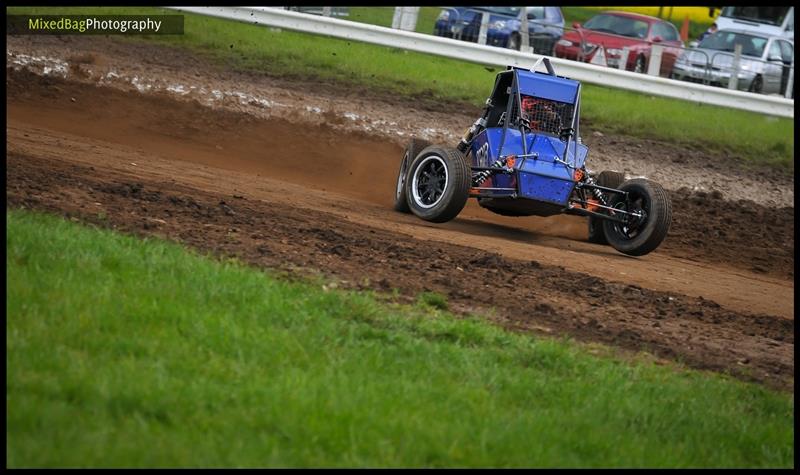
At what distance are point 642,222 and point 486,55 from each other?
8571 millimetres

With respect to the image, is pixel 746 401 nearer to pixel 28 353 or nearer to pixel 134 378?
pixel 134 378

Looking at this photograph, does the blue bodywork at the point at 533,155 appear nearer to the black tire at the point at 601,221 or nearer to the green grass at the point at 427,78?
the black tire at the point at 601,221

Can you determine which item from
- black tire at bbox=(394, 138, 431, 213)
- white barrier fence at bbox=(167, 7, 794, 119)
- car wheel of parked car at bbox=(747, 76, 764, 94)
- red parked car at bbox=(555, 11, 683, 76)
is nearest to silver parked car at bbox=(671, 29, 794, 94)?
car wheel of parked car at bbox=(747, 76, 764, 94)

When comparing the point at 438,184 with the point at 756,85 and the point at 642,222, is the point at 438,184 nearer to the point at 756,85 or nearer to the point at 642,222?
the point at 642,222

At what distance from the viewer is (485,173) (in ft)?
42.0

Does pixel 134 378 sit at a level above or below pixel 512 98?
below

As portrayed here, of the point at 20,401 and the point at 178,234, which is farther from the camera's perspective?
the point at 178,234

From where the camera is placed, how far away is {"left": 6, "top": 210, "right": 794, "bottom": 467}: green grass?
5289 millimetres

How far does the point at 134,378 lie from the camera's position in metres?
5.72

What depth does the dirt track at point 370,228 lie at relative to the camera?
28.8ft

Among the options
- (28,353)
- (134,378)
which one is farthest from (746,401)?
(28,353)
